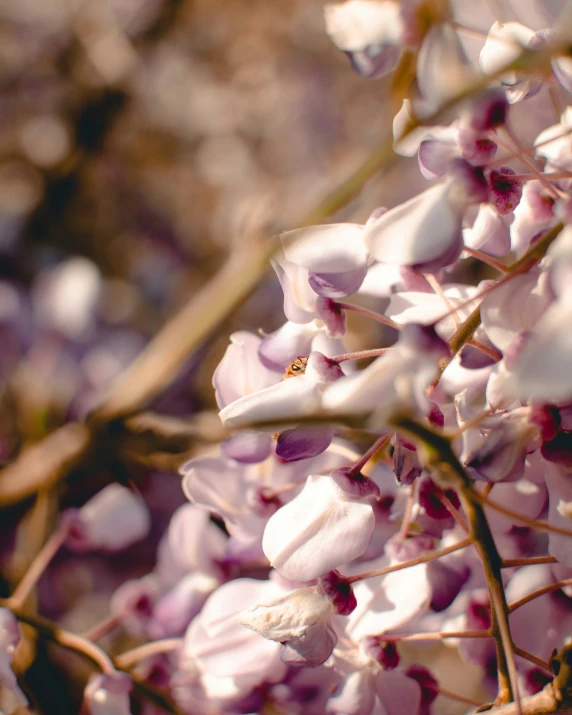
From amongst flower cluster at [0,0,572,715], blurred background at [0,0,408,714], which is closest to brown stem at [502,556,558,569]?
flower cluster at [0,0,572,715]

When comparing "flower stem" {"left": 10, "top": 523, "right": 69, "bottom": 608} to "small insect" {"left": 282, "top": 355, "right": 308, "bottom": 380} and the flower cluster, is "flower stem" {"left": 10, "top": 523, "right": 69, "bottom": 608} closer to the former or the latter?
the flower cluster

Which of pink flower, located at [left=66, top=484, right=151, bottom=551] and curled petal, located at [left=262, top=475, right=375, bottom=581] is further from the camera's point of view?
pink flower, located at [left=66, top=484, right=151, bottom=551]

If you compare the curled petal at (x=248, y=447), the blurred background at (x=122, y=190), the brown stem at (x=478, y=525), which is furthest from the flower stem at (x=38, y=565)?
the brown stem at (x=478, y=525)

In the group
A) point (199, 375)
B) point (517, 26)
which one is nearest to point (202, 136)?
point (199, 375)

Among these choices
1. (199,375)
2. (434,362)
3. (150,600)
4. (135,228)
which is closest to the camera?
(434,362)

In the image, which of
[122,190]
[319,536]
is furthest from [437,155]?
[122,190]

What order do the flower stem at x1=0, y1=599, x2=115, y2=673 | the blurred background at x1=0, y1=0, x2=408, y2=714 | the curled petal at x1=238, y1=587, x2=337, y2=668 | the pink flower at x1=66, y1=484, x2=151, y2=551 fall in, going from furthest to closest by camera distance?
the blurred background at x1=0, y1=0, x2=408, y2=714 < the pink flower at x1=66, y1=484, x2=151, y2=551 < the flower stem at x1=0, y1=599, x2=115, y2=673 < the curled petal at x1=238, y1=587, x2=337, y2=668

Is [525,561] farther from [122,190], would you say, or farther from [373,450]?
[122,190]

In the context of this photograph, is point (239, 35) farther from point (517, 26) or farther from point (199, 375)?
point (517, 26)

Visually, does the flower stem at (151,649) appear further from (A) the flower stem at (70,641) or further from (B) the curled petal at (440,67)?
(B) the curled petal at (440,67)
